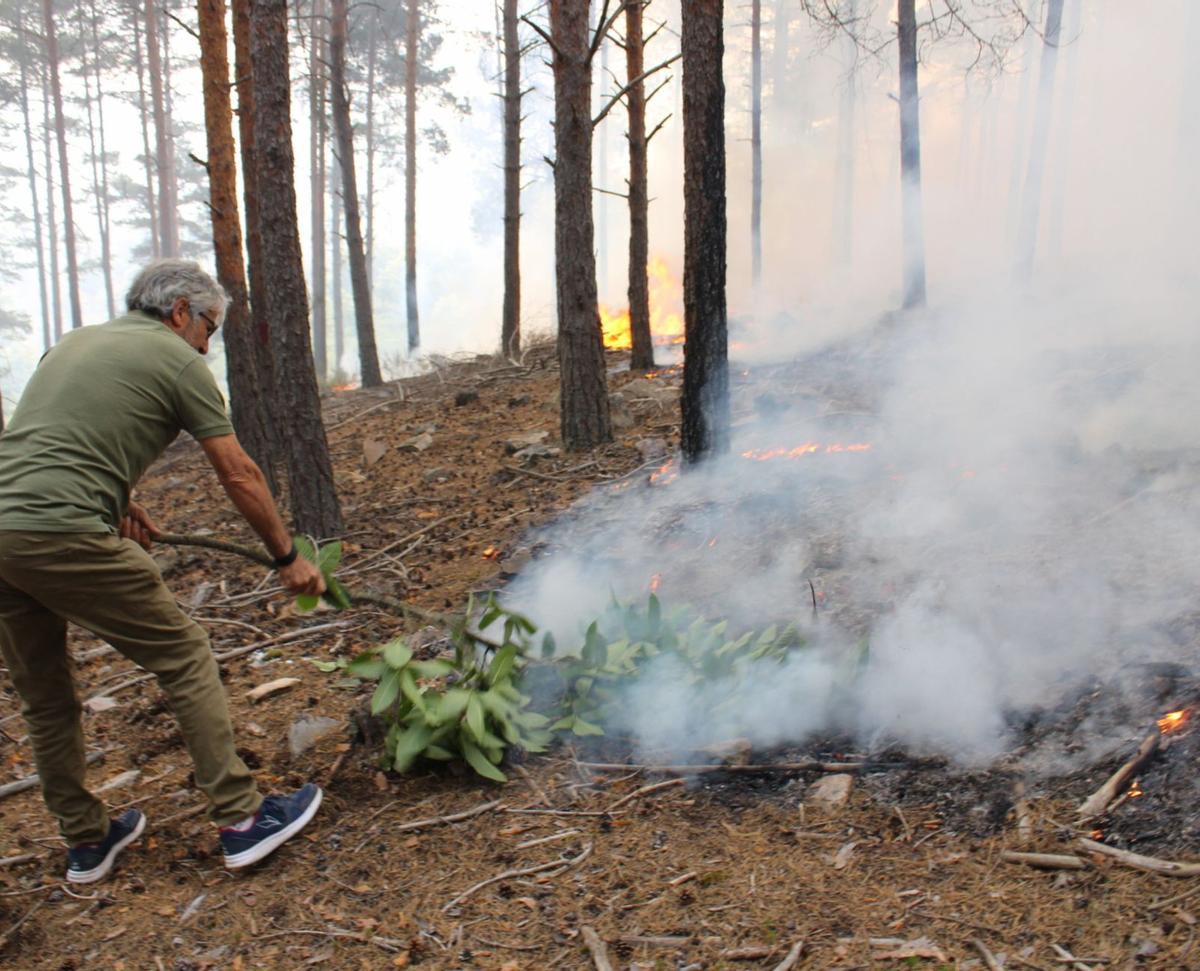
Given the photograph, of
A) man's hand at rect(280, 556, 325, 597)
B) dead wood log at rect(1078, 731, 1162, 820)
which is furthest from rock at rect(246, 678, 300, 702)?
dead wood log at rect(1078, 731, 1162, 820)

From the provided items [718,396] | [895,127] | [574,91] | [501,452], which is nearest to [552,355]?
[501,452]

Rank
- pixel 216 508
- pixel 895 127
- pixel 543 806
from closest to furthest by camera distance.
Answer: pixel 543 806 < pixel 216 508 < pixel 895 127

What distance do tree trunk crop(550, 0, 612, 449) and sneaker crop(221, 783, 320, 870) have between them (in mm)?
5701

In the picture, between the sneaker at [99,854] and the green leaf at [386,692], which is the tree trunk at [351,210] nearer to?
the green leaf at [386,692]

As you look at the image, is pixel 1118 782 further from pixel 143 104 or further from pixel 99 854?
pixel 143 104

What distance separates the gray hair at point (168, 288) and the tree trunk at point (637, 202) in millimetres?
9115

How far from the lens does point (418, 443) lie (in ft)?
34.8

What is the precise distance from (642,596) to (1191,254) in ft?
50.0

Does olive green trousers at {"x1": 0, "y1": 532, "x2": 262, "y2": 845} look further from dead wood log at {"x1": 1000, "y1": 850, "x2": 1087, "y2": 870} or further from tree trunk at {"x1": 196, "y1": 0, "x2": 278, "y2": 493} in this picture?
tree trunk at {"x1": 196, "y1": 0, "x2": 278, "y2": 493}

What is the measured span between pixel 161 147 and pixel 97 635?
2780 cm

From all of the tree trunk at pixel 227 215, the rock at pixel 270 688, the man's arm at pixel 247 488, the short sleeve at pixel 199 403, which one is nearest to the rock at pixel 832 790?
the man's arm at pixel 247 488

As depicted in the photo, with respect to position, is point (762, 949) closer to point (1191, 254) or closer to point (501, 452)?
point (501, 452)

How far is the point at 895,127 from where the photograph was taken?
41688 millimetres

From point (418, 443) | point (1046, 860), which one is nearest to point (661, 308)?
point (418, 443)
